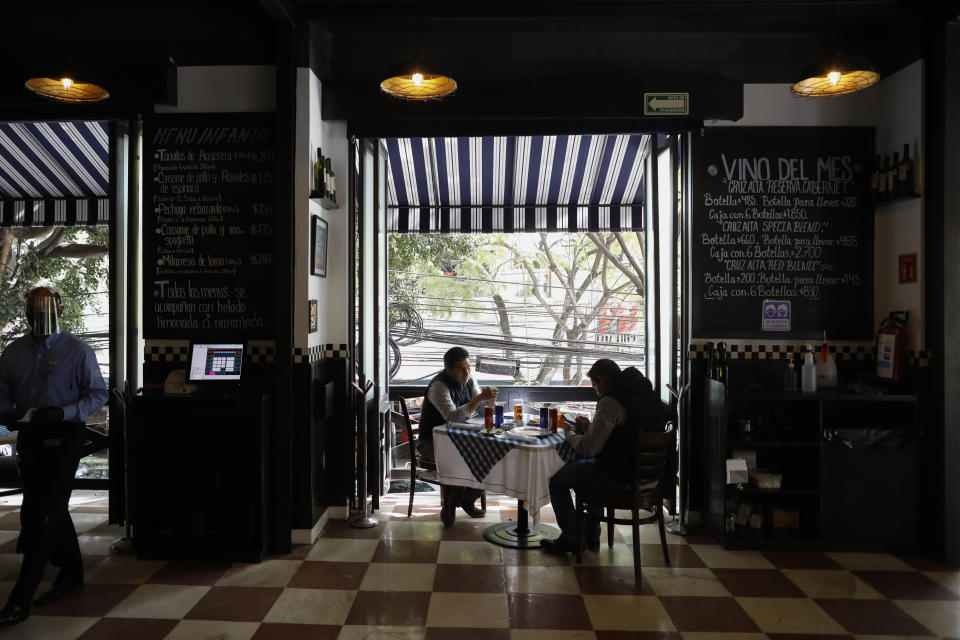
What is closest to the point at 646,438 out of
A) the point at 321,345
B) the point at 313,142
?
the point at 321,345

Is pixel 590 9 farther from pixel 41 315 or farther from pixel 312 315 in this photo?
pixel 41 315

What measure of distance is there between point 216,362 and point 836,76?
4155 millimetres

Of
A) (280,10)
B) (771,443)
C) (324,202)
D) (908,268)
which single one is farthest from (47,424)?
(908,268)

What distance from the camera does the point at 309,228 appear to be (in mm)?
4312

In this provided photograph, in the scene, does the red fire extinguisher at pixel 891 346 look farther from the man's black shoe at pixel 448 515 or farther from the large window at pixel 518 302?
the large window at pixel 518 302

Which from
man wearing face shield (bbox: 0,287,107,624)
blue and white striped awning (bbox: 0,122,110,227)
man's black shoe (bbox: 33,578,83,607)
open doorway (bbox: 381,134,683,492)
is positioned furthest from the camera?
blue and white striped awning (bbox: 0,122,110,227)

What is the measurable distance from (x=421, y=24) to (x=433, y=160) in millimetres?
2165

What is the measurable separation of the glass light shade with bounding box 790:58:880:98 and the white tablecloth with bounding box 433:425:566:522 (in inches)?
103

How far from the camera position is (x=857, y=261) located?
4.67 metres

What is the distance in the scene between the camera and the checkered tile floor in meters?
3.13

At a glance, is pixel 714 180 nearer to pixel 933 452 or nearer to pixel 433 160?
pixel 933 452

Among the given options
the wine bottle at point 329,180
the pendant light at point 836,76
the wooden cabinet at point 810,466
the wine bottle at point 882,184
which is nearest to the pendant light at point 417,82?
the wine bottle at point 329,180

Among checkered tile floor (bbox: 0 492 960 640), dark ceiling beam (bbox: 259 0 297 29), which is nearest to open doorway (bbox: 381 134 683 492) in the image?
checkered tile floor (bbox: 0 492 960 640)

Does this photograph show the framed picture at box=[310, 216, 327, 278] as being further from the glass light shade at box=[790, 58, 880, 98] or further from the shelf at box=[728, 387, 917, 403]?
the glass light shade at box=[790, 58, 880, 98]
